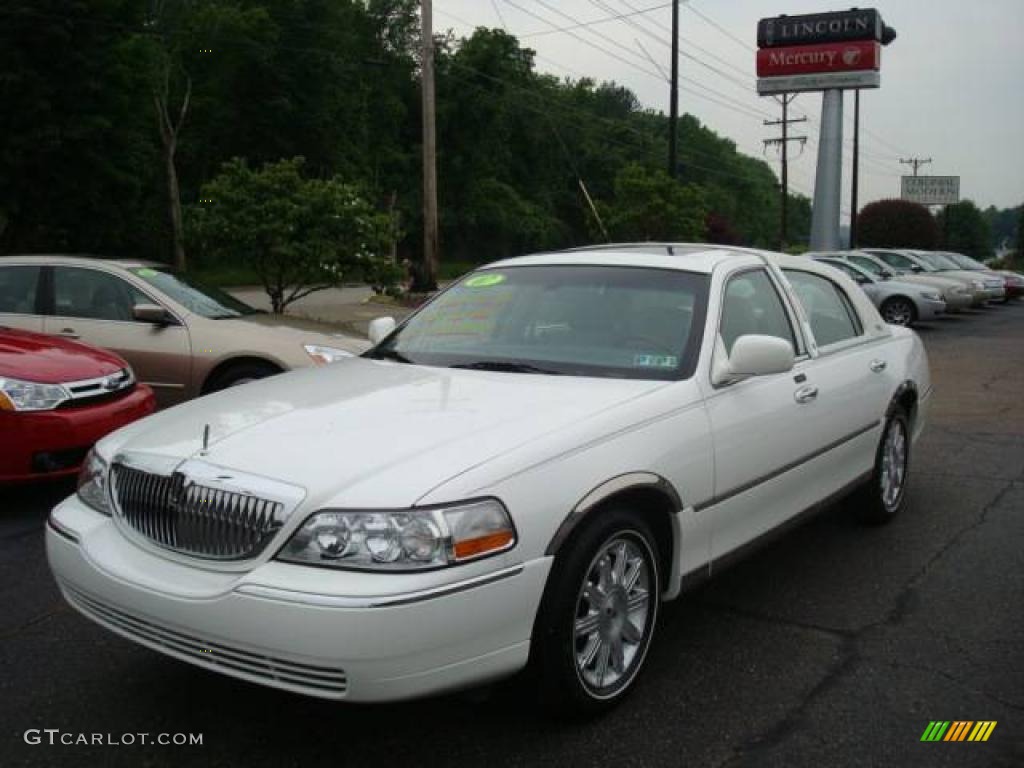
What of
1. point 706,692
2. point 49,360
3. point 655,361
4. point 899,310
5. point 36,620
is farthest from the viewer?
point 899,310

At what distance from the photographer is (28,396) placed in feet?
17.6

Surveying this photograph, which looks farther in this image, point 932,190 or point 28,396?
point 932,190

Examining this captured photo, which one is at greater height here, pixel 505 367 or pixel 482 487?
pixel 505 367

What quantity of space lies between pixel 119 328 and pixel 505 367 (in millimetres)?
4767

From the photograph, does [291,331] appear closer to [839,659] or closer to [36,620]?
[36,620]

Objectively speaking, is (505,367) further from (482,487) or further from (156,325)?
(156,325)

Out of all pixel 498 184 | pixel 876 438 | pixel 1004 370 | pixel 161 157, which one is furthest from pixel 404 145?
pixel 876 438

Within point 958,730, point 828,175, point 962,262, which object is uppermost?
point 828,175

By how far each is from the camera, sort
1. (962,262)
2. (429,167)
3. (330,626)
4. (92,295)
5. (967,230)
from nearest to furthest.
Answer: (330,626) < (92,295) < (429,167) < (962,262) < (967,230)

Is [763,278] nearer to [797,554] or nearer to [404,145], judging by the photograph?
[797,554]

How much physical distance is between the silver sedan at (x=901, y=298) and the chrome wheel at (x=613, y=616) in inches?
687

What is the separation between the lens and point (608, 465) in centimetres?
312

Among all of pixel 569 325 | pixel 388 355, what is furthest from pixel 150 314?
pixel 569 325

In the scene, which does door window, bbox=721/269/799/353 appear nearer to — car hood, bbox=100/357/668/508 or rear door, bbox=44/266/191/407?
car hood, bbox=100/357/668/508
